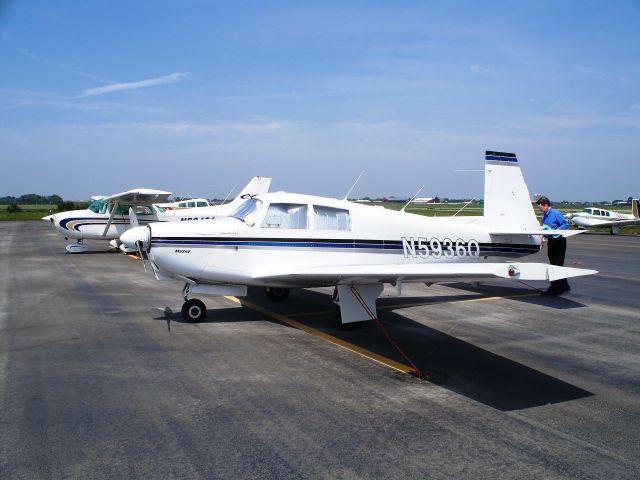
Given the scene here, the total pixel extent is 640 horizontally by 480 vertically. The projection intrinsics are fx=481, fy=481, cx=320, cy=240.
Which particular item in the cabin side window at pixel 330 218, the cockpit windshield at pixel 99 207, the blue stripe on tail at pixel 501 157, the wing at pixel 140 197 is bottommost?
the cabin side window at pixel 330 218

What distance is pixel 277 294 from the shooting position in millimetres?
9992

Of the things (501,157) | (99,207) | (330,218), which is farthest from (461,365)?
(99,207)

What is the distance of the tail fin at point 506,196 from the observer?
9477 mm

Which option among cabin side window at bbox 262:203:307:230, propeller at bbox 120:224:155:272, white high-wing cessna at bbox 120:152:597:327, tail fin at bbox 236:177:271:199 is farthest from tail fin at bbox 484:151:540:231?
tail fin at bbox 236:177:271:199

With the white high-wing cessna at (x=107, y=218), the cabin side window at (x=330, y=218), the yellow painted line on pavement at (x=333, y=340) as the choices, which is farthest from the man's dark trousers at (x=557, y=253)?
the white high-wing cessna at (x=107, y=218)

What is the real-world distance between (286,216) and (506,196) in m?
4.65

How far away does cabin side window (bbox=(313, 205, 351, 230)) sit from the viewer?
7.96 meters

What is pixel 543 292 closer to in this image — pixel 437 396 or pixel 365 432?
pixel 437 396

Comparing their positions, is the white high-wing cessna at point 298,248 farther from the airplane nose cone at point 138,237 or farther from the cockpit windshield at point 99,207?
the cockpit windshield at point 99,207

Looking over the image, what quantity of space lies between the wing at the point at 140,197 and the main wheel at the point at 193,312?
Answer: 11626mm

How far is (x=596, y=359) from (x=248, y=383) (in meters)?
4.63

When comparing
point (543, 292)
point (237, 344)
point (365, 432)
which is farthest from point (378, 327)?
point (543, 292)

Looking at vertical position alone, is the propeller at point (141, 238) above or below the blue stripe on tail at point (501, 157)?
below

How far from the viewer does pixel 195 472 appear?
3469 mm
